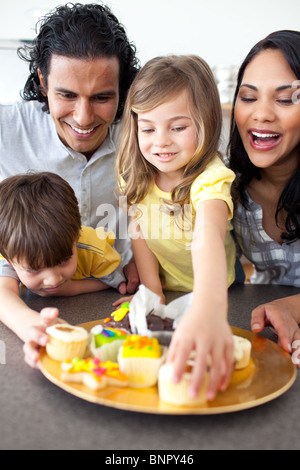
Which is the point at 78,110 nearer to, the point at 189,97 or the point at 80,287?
the point at 189,97

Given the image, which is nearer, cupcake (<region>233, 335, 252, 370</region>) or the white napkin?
cupcake (<region>233, 335, 252, 370</region>)

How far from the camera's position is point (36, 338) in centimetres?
83

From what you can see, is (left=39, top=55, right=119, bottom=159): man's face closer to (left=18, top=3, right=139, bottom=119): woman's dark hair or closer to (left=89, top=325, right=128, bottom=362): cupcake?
(left=18, top=3, right=139, bottom=119): woman's dark hair

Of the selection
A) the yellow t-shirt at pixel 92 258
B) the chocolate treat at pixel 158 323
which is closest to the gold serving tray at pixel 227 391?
the chocolate treat at pixel 158 323

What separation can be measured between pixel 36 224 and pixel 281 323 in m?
0.57

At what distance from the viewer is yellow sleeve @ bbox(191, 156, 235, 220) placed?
1.05 m

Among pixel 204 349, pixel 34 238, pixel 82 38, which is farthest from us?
pixel 82 38

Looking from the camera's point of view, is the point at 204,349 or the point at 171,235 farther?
the point at 171,235

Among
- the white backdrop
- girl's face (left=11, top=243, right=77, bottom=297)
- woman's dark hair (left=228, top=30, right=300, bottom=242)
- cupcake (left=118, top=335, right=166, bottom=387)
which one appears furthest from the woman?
the white backdrop

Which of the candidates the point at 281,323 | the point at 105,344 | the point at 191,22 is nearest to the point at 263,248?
the point at 281,323

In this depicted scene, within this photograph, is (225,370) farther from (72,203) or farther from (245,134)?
(245,134)

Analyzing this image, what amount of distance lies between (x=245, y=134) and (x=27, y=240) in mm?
649

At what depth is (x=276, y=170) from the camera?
1.39 m

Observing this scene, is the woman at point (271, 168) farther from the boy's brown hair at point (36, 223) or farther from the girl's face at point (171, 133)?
the boy's brown hair at point (36, 223)
